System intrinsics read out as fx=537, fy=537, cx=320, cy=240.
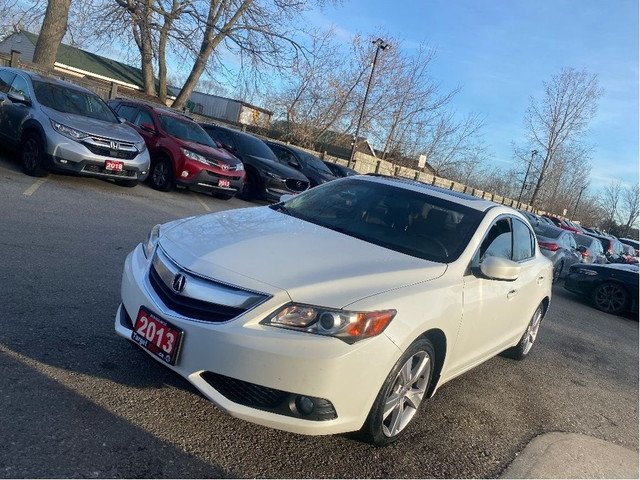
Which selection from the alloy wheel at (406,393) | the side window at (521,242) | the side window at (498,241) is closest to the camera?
the alloy wheel at (406,393)

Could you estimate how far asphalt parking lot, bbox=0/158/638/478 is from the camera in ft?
8.51

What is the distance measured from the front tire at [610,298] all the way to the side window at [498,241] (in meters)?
7.27

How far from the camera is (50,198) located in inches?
301

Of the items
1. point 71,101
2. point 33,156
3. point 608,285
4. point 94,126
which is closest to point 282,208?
point 94,126

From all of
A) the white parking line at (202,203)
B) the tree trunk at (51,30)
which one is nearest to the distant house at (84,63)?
the tree trunk at (51,30)

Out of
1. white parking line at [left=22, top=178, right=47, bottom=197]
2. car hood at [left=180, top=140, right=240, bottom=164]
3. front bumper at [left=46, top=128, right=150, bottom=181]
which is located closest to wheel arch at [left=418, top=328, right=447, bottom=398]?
white parking line at [left=22, top=178, right=47, bottom=197]

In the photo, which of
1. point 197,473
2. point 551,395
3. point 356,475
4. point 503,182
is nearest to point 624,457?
point 551,395

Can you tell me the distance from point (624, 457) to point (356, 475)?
2.24 metres

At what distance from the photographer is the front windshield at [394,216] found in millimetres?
3721

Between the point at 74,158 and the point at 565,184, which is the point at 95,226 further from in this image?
the point at 565,184

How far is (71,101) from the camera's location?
9.33m

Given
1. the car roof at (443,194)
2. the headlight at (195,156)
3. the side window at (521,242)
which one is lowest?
the headlight at (195,156)

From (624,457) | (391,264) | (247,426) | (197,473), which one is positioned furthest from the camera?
(624,457)

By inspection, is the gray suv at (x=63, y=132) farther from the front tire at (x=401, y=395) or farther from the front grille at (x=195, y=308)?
the front tire at (x=401, y=395)
